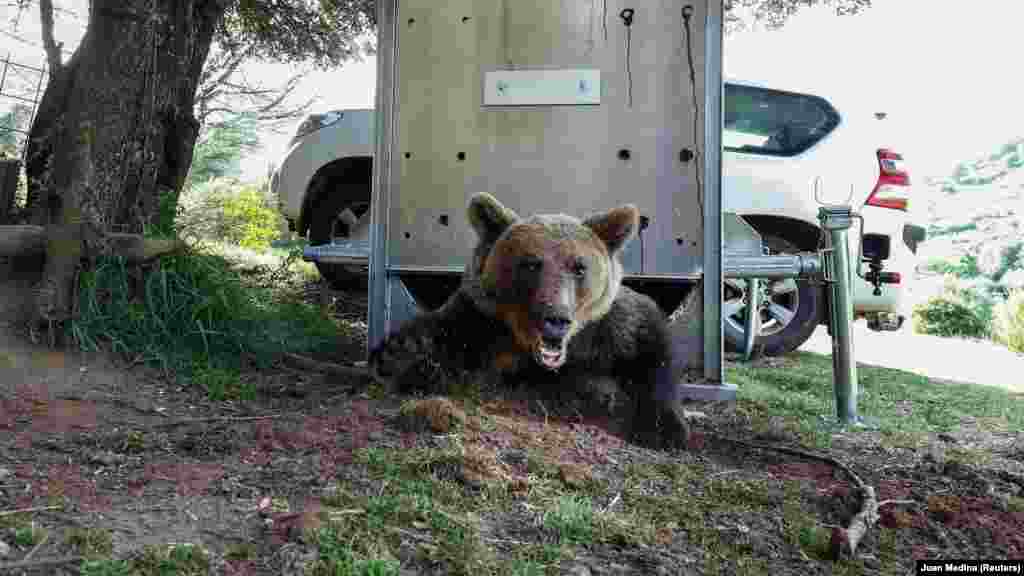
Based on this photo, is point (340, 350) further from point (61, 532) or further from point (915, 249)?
point (915, 249)

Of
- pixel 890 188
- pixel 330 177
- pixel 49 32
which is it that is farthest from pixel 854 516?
pixel 330 177

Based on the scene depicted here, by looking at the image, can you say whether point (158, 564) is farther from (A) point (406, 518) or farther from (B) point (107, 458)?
(B) point (107, 458)

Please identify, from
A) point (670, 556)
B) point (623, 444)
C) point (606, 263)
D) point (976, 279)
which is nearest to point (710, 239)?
point (606, 263)

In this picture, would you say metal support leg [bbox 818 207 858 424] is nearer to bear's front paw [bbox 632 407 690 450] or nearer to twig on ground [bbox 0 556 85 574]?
bear's front paw [bbox 632 407 690 450]

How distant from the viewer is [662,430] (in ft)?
11.8

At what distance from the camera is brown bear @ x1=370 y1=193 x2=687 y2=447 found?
11.9 feet

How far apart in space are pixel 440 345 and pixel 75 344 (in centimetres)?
179

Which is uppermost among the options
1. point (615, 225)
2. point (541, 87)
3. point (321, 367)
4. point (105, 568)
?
point (541, 87)

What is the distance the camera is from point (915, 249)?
22.6 ft

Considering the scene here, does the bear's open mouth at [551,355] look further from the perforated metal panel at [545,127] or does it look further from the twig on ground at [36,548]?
the twig on ground at [36,548]

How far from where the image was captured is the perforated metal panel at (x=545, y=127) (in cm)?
448

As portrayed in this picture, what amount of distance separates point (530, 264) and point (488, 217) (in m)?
0.47

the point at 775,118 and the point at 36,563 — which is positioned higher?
the point at 775,118

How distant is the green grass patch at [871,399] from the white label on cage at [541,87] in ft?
6.89
